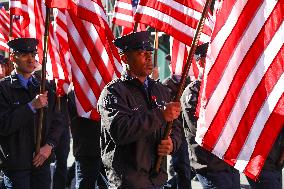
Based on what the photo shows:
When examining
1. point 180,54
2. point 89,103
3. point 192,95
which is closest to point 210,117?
point 192,95

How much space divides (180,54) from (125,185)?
4.89 meters

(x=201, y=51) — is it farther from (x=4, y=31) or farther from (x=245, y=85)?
(x=4, y=31)

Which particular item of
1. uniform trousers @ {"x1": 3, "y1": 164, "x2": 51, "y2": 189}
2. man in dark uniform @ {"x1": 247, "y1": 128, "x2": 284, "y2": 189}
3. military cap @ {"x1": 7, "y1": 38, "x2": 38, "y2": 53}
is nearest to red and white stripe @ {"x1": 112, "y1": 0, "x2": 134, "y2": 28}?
military cap @ {"x1": 7, "y1": 38, "x2": 38, "y2": 53}

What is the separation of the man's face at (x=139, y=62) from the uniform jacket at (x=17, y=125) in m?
1.35

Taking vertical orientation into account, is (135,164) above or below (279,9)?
Answer: below

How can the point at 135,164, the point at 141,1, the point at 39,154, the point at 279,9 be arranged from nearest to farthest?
the point at 279,9, the point at 135,164, the point at 39,154, the point at 141,1

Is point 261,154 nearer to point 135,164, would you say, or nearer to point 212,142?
point 212,142

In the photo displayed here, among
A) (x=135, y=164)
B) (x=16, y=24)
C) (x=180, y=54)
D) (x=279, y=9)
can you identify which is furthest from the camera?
(x=16, y=24)

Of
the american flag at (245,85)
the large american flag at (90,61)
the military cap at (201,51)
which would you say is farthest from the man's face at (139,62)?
the large american flag at (90,61)

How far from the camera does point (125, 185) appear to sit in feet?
13.8

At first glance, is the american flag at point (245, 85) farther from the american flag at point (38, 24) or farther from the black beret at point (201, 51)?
the american flag at point (38, 24)

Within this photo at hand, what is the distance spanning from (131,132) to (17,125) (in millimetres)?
1635

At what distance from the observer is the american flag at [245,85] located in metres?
3.91

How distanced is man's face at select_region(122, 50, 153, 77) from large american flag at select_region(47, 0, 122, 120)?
80.5 inches
